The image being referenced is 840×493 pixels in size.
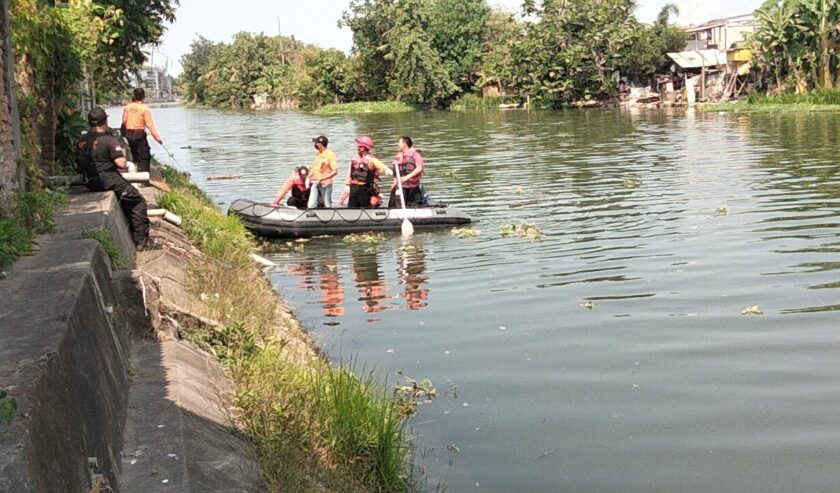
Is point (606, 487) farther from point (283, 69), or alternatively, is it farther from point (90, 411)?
point (283, 69)

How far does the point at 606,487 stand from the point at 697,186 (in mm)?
17040

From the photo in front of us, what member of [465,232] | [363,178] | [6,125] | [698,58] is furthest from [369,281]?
[698,58]

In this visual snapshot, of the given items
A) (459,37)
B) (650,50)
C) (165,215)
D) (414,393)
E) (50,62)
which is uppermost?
(459,37)

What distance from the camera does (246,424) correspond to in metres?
6.79

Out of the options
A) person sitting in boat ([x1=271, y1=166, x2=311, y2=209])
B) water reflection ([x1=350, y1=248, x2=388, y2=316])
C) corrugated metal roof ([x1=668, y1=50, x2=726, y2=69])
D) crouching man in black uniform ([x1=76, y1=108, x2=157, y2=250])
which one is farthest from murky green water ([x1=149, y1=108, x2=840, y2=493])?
corrugated metal roof ([x1=668, y1=50, x2=726, y2=69])

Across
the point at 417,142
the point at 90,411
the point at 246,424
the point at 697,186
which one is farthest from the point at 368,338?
the point at 417,142

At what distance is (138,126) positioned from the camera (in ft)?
58.6

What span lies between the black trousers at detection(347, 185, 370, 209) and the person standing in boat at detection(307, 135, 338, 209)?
0.46 meters

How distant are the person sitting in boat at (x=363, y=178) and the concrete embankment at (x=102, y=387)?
918cm

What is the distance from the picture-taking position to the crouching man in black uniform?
39.1 feet

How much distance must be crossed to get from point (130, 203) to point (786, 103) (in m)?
47.5

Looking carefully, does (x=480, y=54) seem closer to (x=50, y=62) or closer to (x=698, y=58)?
(x=698, y=58)

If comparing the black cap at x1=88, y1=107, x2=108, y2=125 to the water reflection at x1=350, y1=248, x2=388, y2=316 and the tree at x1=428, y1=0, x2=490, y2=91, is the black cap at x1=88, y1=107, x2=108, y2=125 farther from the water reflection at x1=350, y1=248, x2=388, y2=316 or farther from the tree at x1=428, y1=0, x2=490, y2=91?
the tree at x1=428, y1=0, x2=490, y2=91

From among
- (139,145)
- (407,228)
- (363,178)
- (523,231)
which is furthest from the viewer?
(363,178)
